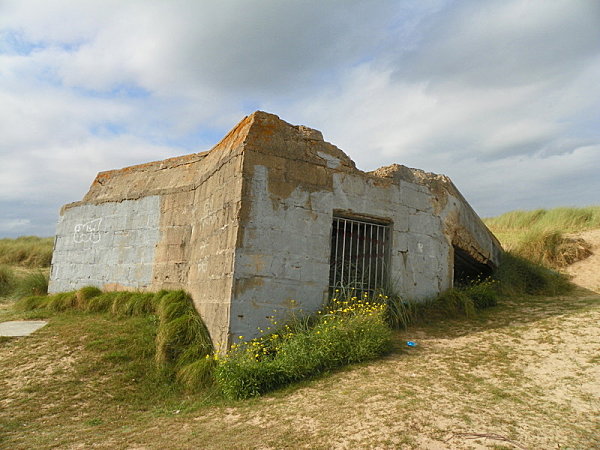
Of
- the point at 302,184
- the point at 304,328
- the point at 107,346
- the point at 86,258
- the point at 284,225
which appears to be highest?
the point at 302,184

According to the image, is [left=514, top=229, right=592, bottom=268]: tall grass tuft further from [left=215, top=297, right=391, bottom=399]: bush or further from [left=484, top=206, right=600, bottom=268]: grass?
[left=215, top=297, right=391, bottom=399]: bush

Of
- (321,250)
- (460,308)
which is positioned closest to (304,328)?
(321,250)

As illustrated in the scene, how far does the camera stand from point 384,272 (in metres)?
7.18

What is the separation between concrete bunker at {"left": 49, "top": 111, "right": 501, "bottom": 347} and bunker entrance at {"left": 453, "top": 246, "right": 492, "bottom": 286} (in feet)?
0.16

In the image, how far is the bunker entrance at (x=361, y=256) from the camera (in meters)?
7.02

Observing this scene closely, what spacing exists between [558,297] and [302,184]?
17.3ft

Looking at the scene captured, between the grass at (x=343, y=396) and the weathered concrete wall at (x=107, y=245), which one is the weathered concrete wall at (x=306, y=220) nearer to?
the grass at (x=343, y=396)

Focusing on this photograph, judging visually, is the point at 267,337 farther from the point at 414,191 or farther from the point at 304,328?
the point at 414,191

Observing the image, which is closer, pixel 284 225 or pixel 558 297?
pixel 284 225

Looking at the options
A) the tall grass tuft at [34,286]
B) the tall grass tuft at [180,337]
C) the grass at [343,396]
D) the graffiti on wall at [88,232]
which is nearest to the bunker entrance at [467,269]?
the grass at [343,396]

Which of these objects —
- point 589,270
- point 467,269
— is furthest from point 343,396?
point 589,270

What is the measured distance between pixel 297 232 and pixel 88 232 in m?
5.05

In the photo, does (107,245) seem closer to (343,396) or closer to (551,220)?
(343,396)

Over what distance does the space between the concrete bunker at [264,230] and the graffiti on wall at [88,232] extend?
0.10ft
